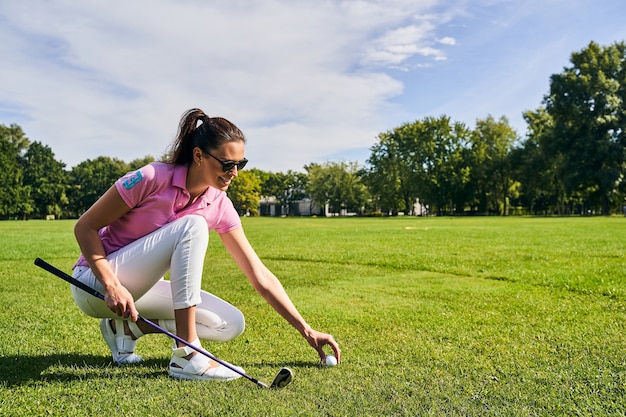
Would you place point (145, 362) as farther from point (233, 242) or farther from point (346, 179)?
point (346, 179)

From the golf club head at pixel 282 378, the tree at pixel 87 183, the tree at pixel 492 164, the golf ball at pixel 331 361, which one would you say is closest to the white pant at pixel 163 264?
the golf club head at pixel 282 378

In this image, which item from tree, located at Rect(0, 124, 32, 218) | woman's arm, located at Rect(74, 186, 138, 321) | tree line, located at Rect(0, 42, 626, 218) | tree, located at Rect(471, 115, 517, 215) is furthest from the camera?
tree, located at Rect(0, 124, 32, 218)

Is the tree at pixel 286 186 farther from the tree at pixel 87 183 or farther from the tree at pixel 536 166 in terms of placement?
the tree at pixel 536 166

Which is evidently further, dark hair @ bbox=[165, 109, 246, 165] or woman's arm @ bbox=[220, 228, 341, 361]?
woman's arm @ bbox=[220, 228, 341, 361]

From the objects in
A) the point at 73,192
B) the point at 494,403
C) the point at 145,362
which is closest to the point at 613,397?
the point at 494,403

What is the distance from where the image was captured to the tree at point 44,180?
3135 inches

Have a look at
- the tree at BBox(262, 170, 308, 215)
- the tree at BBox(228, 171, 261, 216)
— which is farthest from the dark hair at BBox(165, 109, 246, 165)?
the tree at BBox(262, 170, 308, 215)

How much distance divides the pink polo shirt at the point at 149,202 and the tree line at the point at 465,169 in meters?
51.9

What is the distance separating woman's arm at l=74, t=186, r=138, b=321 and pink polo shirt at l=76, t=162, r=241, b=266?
3.0 inches

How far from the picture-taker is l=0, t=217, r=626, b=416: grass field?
2.61 meters

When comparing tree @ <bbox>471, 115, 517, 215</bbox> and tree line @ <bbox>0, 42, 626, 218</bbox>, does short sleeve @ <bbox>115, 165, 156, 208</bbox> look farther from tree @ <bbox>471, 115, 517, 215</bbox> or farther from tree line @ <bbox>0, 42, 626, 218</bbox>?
tree @ <bbox>471, 115, 517, 215</bbox>

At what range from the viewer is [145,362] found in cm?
344

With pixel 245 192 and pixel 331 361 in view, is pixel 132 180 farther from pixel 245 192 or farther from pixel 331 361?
pixel 245 192

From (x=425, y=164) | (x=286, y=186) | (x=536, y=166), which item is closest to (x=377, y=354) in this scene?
(x=536, y=166)
